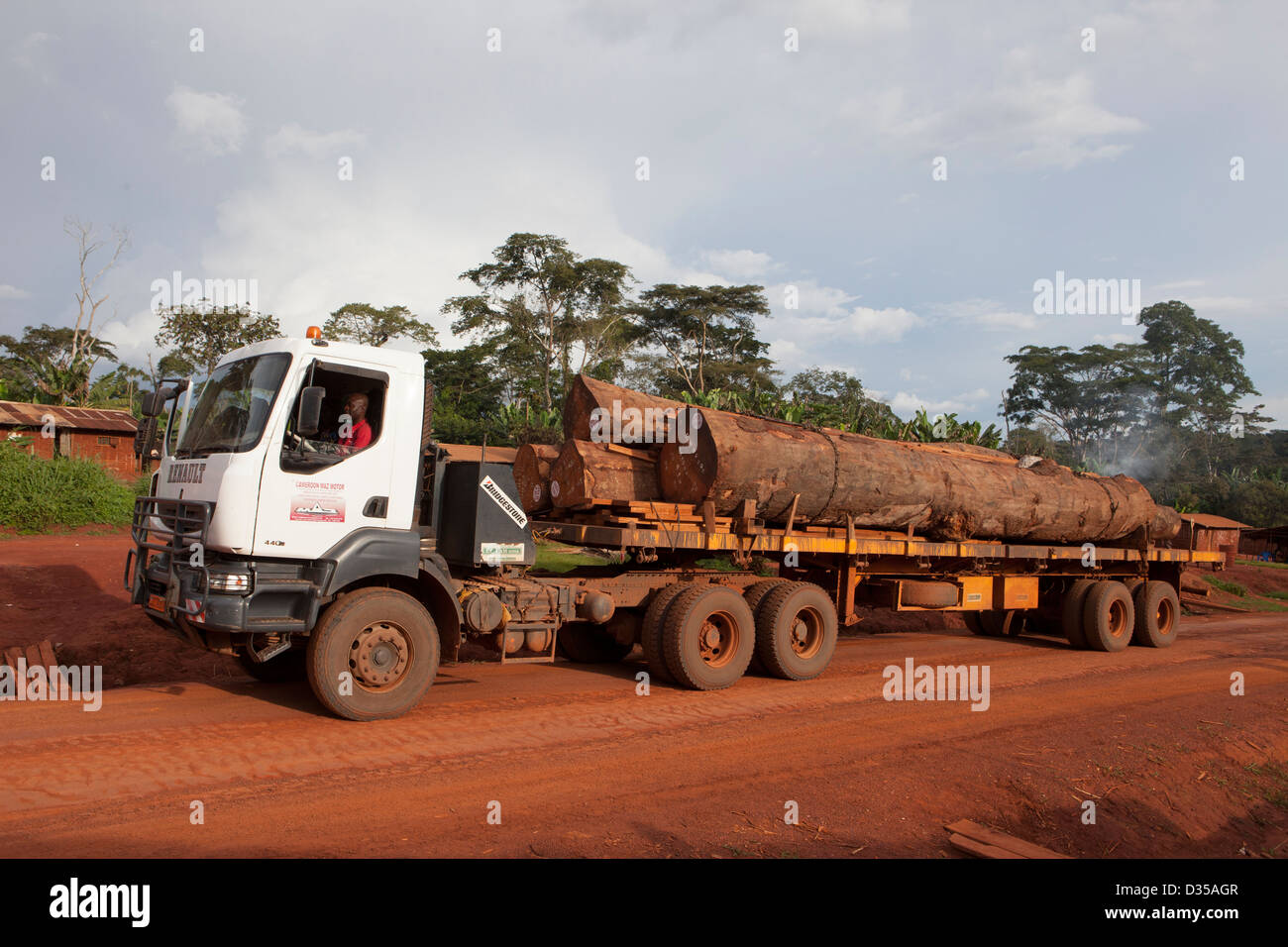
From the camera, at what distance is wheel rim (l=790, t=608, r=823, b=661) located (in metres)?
8.88

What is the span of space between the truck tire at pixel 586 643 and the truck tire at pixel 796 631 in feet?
5.31

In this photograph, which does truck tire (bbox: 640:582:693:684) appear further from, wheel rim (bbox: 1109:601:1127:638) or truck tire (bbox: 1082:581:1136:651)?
wheel rim (bbox: 1109:601:1127:638)

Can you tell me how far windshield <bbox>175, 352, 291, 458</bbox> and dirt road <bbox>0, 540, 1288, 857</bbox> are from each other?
6.52ft

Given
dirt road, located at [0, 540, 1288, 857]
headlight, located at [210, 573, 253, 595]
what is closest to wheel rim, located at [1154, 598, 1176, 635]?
dirt road, located at [0, 540, 1288, 857]

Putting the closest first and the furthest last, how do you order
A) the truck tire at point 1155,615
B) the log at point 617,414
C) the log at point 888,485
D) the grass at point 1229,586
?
1. the log at point 888,485
2. the log at point 617,414
3. the truck tire at point 1155,615
4. the grass at point 1229,586

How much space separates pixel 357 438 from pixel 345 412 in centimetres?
24

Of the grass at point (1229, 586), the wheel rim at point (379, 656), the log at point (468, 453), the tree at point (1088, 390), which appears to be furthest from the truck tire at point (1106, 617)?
the tree at point (1088, 390)

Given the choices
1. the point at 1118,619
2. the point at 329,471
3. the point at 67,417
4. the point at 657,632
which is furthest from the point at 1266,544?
the point at 67,417

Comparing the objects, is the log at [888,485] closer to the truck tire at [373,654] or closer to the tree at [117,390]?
the truck tire at [373,654]

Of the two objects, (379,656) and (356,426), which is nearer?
(379,656)

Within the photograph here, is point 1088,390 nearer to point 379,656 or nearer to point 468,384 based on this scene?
point 468,384

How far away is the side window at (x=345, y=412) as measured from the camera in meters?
6.05

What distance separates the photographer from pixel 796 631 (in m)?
8.92
